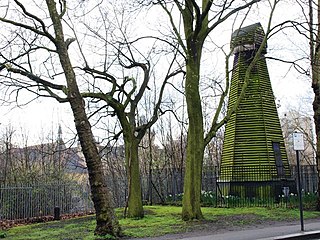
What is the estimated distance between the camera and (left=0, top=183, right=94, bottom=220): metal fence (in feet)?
78.0

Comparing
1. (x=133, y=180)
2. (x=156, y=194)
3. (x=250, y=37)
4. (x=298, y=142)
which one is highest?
(x=250, y=37)

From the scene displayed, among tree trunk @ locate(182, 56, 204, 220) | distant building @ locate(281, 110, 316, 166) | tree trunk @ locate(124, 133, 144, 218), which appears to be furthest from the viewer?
distant building @ locate(281, 110, 316, 166)

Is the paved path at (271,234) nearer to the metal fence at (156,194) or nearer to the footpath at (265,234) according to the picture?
the footpath at (265,234)

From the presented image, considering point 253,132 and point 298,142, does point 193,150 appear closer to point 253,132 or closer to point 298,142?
point 298,142

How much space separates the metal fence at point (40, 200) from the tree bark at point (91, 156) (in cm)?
1254

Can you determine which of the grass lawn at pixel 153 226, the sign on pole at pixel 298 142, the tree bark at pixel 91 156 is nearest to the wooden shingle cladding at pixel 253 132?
the grass lawn at pixel 153 226

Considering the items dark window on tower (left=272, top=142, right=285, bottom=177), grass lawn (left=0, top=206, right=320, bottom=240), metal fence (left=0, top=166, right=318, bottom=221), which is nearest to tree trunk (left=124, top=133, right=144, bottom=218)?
grass lawn (left=0, top=206, right=320, bottom=240)

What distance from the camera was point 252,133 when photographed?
27.1m

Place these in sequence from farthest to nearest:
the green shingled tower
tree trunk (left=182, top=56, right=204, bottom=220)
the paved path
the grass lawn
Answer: the green shingled tower → tree trunk (left=182, top=56, right=204, bottom=220) → the grass lawn → the paved path

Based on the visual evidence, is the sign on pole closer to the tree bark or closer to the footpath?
the footpath

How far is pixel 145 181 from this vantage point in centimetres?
3003

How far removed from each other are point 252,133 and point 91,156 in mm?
16094

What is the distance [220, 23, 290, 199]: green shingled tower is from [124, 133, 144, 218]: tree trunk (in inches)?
327

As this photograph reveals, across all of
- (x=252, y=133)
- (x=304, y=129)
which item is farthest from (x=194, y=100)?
(x=304, y=129)
